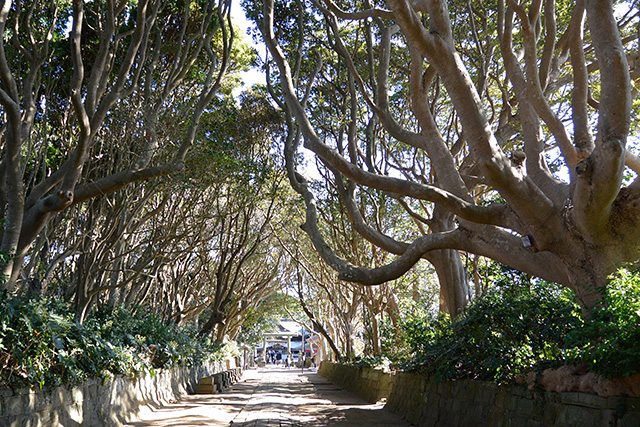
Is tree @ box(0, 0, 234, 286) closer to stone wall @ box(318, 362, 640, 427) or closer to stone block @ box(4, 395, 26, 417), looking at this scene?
stone block @ box(4, 395, 26, 417)

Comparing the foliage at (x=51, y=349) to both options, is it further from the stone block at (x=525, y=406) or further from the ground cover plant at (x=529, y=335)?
the stone block at (x=525, y=406)

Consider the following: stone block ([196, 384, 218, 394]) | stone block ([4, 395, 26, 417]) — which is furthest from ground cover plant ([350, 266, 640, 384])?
stone block ([196, 384, 218, 394])

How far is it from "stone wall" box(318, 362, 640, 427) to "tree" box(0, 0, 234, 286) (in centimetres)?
548

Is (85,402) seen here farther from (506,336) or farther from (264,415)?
(506,336)

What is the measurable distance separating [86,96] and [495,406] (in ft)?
23.1

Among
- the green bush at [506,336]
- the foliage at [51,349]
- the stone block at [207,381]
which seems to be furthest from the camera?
the stone block at [207,381]

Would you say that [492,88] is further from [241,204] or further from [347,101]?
[241,204]

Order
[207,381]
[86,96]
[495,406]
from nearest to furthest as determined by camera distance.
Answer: [495,406] < [86,96] < [207,381]

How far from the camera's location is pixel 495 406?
246 inches

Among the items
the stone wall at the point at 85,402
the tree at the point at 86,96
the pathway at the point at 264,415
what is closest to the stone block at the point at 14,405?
the stone wall at the point at 85,402

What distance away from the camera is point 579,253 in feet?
18.5

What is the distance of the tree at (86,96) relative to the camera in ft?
24.2

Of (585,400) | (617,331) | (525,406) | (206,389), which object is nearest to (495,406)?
(525,406)

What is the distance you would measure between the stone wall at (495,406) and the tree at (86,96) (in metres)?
5.48
